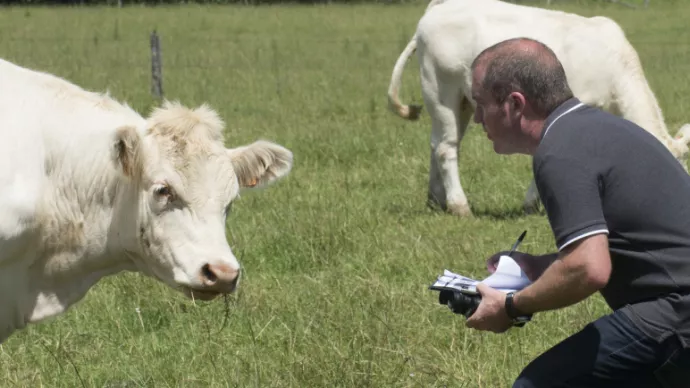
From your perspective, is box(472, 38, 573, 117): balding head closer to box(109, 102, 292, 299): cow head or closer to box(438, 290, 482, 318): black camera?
box(438, 290, 482, 318): black camera

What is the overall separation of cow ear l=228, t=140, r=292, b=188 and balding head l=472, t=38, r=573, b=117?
5.33ft

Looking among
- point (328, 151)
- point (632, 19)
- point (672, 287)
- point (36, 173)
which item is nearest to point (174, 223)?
point (36, 173)

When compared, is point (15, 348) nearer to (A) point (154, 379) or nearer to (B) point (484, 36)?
(A) point (154, 379)

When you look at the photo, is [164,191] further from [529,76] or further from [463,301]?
[529,76]

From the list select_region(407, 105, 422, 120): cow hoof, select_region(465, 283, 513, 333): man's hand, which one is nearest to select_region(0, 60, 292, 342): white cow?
select_region(465, 283, 513, 333): man's hand

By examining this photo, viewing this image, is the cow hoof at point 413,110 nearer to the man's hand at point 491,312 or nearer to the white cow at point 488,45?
the white cow at point 488,45

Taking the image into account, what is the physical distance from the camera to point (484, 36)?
937 cm

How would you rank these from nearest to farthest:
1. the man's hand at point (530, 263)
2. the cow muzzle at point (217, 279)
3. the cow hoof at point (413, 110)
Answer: the man's hand at point (530, 263) < the cow muzzle at point (217, 279) < the cow hoof at point (413, 110)

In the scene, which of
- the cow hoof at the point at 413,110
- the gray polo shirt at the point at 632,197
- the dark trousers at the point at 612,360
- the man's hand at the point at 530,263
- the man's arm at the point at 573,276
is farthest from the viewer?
the cow hoof at the point at 413,110

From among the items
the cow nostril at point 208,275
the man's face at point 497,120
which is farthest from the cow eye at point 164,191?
the man's face at point 497,120

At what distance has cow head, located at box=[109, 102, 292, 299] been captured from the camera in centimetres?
437

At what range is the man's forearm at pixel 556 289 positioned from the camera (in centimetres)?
320

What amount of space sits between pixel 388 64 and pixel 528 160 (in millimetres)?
9119

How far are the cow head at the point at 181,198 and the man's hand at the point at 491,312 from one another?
1134 millimetres
